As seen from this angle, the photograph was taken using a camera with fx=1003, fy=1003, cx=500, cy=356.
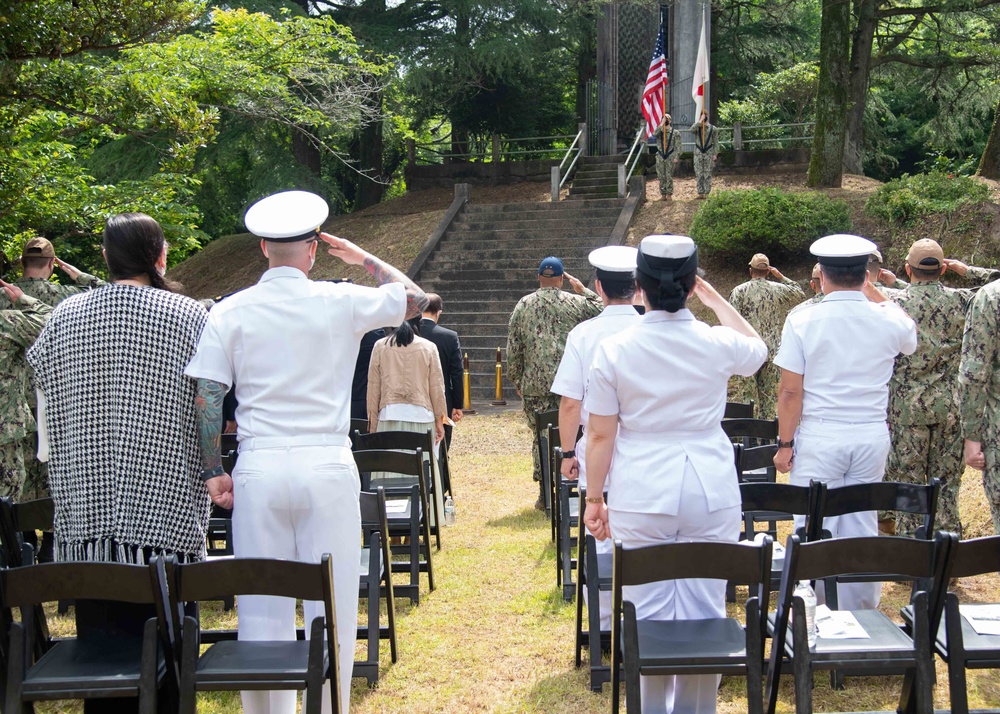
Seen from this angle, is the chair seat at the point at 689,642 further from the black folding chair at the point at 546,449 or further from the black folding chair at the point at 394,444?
the black folding chair at the point at 546,449

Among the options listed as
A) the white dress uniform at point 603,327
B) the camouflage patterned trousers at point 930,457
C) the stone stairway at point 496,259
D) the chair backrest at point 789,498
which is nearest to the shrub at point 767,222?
the stone stairway at point 496,259

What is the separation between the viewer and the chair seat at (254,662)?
3.25 metres

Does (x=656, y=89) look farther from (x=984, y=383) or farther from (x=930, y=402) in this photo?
(x=984, y=383)

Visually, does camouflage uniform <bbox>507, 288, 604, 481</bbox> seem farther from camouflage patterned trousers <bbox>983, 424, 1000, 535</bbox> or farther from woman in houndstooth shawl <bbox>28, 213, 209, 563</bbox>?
woman in houndstooth shawl <bbox>28, 213, 209, 563</bbox>

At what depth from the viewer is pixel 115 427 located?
3404mm

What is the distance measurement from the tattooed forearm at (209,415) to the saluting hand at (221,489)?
0.20 ft

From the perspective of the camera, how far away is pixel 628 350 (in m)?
3.55

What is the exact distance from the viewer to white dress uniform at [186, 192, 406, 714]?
136 inches

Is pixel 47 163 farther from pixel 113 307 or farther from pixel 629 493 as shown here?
pixel 629 493

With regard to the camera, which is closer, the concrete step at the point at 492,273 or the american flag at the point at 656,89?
the concrete step at the point at 492,273

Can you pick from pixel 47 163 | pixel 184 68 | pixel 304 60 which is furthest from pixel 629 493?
pixel 304 60

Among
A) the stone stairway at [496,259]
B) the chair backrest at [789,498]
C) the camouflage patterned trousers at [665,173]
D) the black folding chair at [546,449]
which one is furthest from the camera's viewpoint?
the camouflage patterned trousers at [665,173]

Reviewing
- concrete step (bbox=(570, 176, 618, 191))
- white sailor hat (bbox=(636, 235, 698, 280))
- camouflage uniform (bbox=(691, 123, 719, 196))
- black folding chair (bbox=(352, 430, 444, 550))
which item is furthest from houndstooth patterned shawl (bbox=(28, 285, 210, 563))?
concrete step (bbox=(570, 176, 618, 191))

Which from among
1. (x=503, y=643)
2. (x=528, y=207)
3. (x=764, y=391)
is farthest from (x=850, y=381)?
(x=528, y=207)
